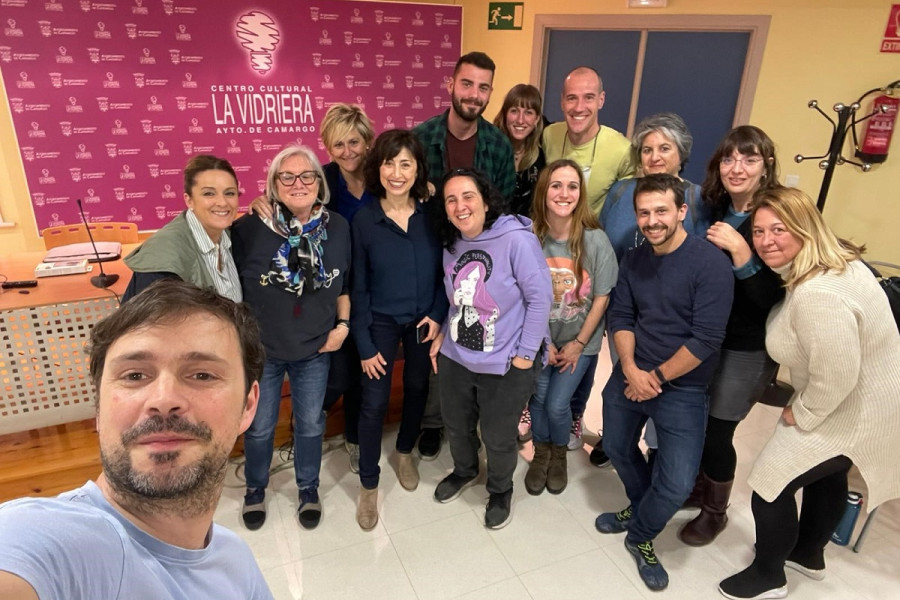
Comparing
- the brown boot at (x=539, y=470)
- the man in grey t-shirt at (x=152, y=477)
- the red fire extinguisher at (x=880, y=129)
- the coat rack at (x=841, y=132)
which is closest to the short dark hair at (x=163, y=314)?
the man in grey t-shirt at (x=152, y=477)

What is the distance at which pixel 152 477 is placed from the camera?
826 mm

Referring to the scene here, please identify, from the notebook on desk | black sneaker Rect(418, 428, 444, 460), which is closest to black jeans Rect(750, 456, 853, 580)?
black sneaker Rect(418, 428, 444, 460)

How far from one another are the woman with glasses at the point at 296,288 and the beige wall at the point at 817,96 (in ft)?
12.6

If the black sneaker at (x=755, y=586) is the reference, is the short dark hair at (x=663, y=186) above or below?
above

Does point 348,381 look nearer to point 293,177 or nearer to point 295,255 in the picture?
point 295,255

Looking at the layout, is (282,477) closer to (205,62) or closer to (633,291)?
(633,291)

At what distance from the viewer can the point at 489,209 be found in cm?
217

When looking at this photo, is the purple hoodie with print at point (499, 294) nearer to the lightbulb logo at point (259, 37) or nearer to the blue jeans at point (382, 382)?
the blue jeans at point (382, 382)

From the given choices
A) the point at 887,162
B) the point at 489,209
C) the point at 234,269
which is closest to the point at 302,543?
the point at 234,269

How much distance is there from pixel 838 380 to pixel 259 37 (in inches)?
195

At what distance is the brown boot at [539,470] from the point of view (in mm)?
2736

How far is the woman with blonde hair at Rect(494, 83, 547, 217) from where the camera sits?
272 cm

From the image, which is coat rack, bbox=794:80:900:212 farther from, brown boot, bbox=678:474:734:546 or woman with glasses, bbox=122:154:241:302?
woman with glasses, bbox=122:154:241:302

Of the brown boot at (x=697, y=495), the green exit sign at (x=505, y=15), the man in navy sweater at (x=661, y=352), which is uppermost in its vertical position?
the green exit sign at (x=505, y=15)
